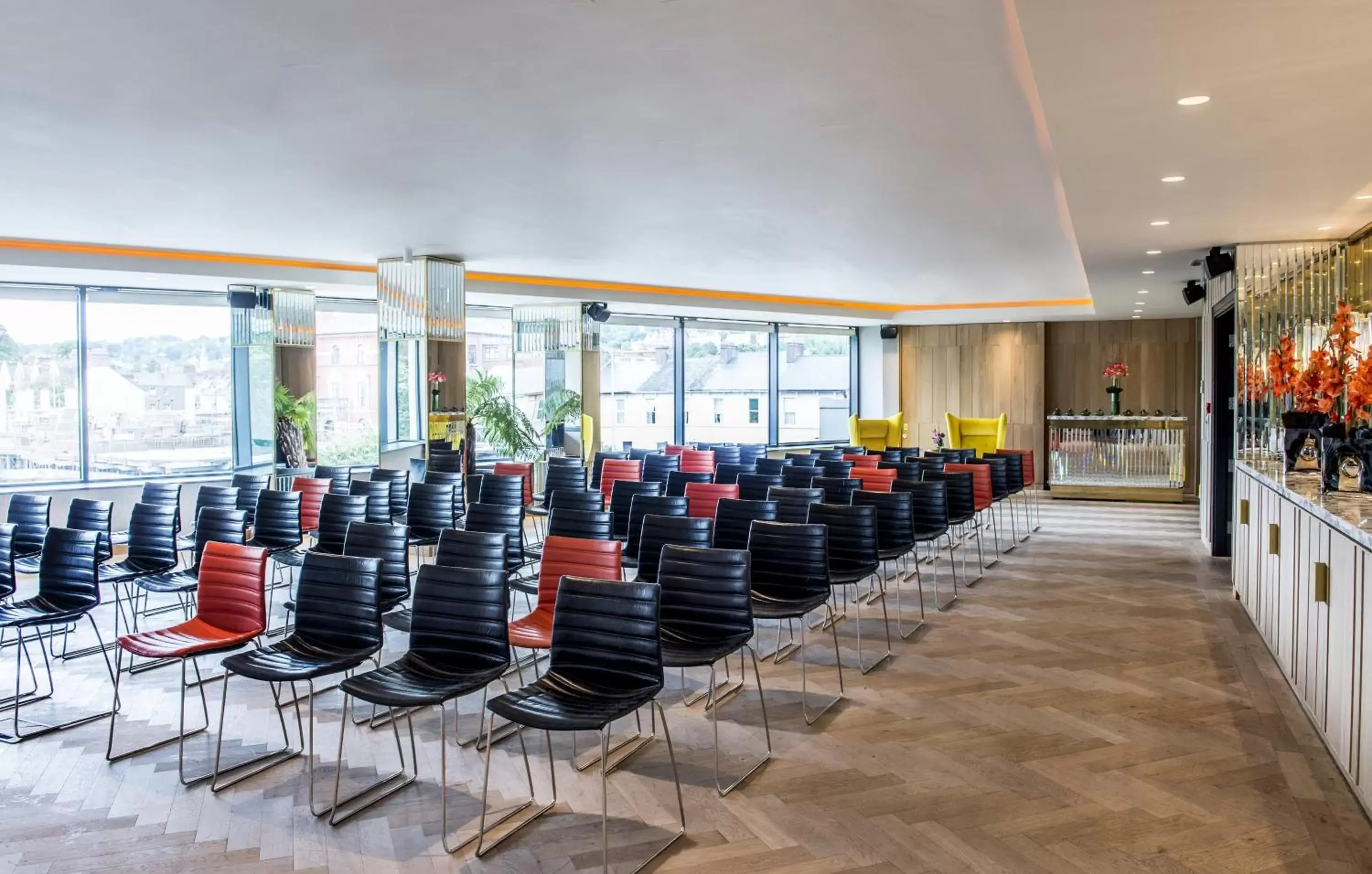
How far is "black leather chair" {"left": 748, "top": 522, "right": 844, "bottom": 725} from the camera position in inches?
219

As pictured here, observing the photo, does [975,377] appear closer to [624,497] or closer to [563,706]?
[624,497]

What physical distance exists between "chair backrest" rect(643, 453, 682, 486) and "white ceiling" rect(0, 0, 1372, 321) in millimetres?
2670

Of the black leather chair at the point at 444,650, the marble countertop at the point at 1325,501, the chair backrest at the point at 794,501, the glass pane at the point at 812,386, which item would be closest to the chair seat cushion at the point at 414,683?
the black leather chair at the point at 444,650

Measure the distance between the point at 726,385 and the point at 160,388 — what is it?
986 centimetres

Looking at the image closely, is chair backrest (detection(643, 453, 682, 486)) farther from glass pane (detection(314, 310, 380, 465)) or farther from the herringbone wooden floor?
the herringbone wooden floor

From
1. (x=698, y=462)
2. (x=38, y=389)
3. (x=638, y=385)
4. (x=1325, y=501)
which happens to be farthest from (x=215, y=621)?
(x=638, y=385)

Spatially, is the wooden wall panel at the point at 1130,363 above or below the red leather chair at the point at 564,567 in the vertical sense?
above

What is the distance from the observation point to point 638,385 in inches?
690

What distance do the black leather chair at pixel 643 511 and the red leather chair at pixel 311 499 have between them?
2899 millimetres

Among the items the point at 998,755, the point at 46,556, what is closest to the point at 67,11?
the point at 46,556

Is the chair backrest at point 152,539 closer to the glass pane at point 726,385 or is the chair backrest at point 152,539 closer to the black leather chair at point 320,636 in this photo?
the black leather chair at point 320,636

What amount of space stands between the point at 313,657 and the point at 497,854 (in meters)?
1.38

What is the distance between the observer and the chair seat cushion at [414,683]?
395 cm

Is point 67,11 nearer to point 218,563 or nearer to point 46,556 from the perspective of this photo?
point 218,563
